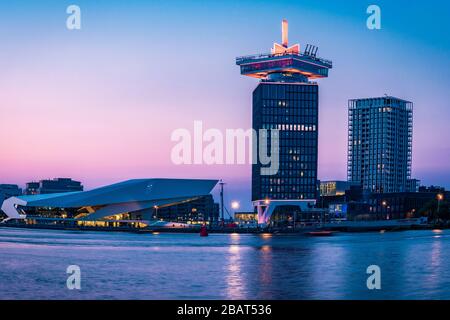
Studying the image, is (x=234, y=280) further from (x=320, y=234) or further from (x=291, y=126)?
(x=291, y=126)

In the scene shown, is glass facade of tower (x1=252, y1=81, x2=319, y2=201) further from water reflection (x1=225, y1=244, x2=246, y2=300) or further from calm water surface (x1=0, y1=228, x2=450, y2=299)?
water reflection (x1=225, y1=244, x2=246, y2=300)

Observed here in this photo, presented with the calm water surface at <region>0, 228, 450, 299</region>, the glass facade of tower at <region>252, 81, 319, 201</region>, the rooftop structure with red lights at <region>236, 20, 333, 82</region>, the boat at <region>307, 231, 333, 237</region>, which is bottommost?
the boat at <region>307, 231, 333, 237</region>

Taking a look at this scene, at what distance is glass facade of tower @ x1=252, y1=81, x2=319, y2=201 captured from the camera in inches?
6344

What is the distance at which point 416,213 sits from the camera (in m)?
153

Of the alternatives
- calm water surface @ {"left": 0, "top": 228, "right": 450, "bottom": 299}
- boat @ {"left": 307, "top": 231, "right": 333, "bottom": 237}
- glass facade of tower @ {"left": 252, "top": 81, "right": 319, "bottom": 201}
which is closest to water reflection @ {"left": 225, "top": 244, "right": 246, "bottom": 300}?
calm water surface @ {"left": 0, "top": 228, "right": 450, "bottom": 299}

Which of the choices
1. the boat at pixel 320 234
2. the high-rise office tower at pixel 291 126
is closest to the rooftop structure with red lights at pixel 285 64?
the high-rise office tower at pixel 291 126

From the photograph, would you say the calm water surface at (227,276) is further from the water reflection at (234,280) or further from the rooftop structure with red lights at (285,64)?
the rooftop structure with red lights at (285,64)

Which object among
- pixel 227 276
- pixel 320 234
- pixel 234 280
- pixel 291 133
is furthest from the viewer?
pixel 291 133

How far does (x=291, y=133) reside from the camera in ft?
529

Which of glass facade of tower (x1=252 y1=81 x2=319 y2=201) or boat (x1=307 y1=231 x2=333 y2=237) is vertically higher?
glass facade of tower (x1=252 y1=81 x2=319 y2=201)

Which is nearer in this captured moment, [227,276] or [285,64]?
[227,276]

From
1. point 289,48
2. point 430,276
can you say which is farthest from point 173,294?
point 289,48

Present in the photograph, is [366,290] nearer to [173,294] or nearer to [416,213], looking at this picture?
[173,294]

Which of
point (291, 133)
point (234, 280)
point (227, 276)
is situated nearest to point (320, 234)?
point (291, 133)
